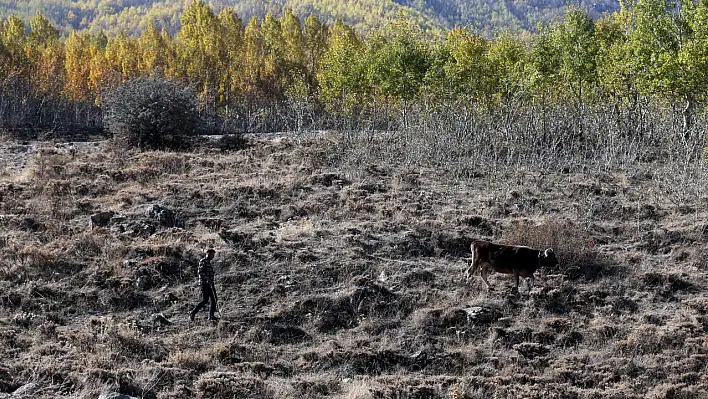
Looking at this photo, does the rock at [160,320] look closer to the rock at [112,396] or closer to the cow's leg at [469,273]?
the rock at [112,396]

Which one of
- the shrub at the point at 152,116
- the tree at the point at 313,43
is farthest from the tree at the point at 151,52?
the shrub at the point at 152,116

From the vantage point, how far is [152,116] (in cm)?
2645

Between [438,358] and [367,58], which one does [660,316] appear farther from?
[367,58]

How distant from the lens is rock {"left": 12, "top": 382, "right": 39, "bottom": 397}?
27.4 feet

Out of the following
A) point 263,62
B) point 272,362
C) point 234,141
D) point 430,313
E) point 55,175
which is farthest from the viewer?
point 263,62

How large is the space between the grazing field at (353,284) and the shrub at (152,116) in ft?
17.9

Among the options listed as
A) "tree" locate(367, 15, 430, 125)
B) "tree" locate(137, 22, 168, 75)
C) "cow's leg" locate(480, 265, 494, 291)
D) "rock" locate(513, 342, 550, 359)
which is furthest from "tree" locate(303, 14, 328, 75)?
"rock" locate(513, 342, 550, 359)

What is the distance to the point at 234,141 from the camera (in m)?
27.1

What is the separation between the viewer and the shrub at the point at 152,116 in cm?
2642

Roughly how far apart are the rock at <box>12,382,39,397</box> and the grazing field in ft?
0.29

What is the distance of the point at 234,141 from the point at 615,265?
55.3ft

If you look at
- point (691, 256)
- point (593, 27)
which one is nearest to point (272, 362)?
point (691, 256)

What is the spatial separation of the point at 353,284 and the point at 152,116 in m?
16.2

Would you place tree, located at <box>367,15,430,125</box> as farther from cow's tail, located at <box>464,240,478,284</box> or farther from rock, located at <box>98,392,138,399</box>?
rock, located at <box>98,392,138,399</box>
